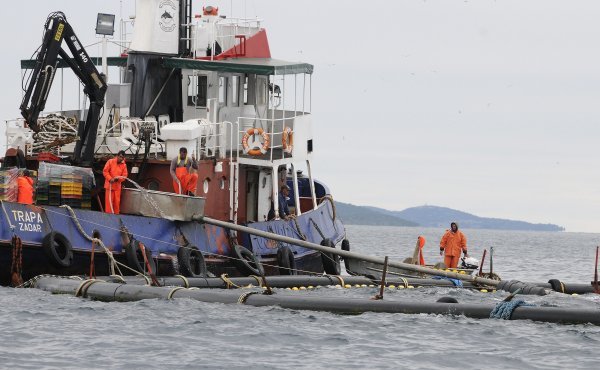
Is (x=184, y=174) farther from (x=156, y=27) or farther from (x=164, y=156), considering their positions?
(x=156, y=27)

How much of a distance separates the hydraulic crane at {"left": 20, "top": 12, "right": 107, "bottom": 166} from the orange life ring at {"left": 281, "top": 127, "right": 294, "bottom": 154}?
4054 millimetres

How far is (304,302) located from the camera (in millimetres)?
20297

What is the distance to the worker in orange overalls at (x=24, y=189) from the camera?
75.7 feet

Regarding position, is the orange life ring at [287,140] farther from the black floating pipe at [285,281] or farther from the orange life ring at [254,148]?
the black floating pipe at [285,281]

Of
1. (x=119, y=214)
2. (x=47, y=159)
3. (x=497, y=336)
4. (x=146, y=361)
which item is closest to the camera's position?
(x=146, y=361)

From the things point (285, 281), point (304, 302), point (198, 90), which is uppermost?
point (198, 90)

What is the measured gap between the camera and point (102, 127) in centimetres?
2772

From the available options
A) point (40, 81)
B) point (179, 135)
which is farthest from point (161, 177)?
point (40, 81)

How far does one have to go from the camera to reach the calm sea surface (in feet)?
53.4

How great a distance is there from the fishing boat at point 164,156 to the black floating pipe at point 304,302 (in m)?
1.04

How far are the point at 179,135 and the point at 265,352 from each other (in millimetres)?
9302

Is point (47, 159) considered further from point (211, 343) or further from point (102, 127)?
point (211, 343)

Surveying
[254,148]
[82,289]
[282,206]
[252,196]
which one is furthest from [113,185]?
[282,206]

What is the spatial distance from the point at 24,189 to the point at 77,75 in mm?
3576
